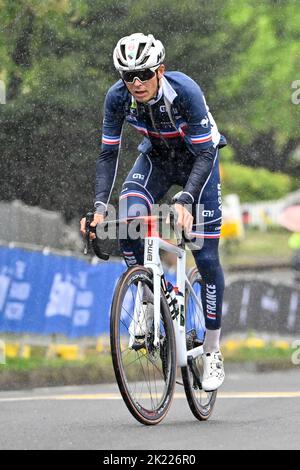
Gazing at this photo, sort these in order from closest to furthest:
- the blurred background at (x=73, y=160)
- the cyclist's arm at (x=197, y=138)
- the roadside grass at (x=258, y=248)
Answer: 1. the cyclist's arm at (x=197, y=138)
2. the blurred background at (x=73, y=160)
3. the roadside grass at (x=258, y=248)

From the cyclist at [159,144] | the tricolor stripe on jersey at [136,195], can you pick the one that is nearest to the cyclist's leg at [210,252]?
the cyclist at [159,144]

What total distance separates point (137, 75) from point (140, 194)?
2.31 feet

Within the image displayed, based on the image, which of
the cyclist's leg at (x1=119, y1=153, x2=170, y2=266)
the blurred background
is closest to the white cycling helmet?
the cyclist's leg at (x1=119, y1=153, x2=170, y2=266)

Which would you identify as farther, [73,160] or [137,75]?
[73,160]

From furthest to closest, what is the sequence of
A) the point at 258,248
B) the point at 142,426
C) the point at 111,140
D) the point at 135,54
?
the point at 258,248 < the point at 111,140 < the point at 135,54 < the point at 142,426

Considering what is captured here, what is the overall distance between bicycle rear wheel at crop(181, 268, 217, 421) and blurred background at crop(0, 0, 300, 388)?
4533mm

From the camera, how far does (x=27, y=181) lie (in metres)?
18.4

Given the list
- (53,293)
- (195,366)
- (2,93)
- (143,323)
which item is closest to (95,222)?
(143,323)

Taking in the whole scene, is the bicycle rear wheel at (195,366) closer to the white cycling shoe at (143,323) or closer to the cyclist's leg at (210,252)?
the cyclist's leg at (210,252)

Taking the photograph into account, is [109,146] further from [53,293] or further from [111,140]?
[53,293]

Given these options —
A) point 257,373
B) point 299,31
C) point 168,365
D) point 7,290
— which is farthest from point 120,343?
point 299,31

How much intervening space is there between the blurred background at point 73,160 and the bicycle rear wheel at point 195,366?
4533 millimetres

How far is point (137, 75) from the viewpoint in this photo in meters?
6.85

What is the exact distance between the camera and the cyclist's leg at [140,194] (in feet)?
23.2
